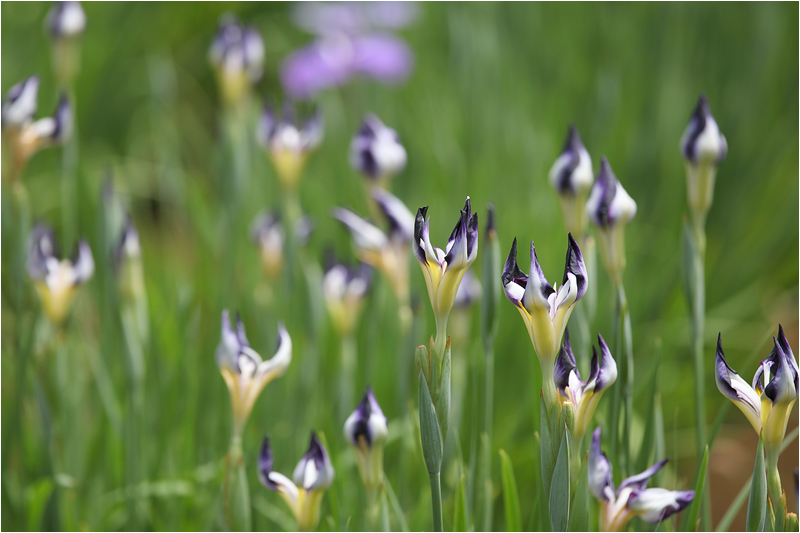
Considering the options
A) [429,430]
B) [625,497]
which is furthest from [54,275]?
[625,497]

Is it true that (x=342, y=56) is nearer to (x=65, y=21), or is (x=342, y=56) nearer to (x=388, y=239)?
(x=65, y=21)

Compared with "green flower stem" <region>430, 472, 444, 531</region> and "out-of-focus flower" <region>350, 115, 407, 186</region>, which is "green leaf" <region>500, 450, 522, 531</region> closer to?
"green flower stem" <region>430, 472, 444, 531</region>

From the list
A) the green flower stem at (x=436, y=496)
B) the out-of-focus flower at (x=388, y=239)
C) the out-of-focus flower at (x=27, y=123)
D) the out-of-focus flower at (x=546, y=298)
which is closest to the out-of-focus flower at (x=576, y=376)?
the out-of-focus flower at (x=546, y=298)

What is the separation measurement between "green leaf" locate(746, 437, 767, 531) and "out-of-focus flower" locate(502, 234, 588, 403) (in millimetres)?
155

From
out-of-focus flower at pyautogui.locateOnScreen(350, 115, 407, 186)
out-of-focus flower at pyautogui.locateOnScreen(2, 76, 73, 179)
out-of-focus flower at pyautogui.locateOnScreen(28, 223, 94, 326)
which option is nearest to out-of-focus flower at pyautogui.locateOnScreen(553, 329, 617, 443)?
out-of-focus flower at pyautogui.locateOnScreen(350, 115, 407, 186)

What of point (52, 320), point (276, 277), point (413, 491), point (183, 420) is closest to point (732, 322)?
point (413, 491)

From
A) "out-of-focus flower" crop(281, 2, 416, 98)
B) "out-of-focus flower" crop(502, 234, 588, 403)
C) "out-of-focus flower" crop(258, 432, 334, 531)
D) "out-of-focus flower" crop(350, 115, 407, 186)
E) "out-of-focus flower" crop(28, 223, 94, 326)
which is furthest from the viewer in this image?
"out-of-focus flower" crop(281, 2, 416, 98)

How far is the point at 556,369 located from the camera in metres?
0.49

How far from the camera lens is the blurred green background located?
3.11 feet

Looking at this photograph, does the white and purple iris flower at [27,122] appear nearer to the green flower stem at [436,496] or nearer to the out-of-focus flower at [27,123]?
the out-of-focus flower at [27,123]

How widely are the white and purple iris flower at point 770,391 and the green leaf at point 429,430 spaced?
0.20 metres

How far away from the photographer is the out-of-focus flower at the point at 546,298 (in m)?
0.46

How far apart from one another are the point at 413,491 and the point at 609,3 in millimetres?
1718

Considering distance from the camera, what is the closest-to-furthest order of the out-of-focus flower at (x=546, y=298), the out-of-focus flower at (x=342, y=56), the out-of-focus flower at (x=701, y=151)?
1. the out-of-focus flower at (x=546, y=298)
2. the out-of-focus flower at (x=701, y=151)
3. the out-of-focus flower at (x=342, y=56)
